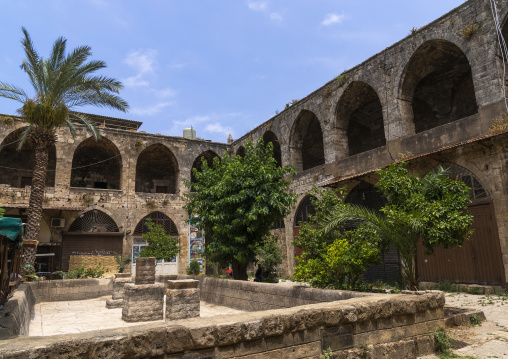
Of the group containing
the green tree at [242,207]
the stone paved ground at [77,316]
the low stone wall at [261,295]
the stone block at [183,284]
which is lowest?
the stone paved ground at [77,316]

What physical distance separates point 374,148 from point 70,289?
1425cm

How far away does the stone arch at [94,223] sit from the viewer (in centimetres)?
1961

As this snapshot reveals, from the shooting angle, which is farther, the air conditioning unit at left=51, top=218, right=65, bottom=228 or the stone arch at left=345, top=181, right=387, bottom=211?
the air conditioning unit at left=51, top=218, right=65, bottom=228

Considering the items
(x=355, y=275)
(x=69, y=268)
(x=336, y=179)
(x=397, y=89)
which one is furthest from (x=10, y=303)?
(x=69, y=268)

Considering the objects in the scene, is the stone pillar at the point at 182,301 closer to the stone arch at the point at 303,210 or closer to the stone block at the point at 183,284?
the stone block at the point at 183,284

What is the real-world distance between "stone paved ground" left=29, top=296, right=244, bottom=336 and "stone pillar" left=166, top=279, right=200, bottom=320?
579 millimetres

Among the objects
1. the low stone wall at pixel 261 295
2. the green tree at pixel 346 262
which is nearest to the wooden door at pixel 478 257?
the green tree at pixel 346 262

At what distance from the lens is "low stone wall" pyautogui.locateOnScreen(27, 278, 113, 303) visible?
1168 centimetres

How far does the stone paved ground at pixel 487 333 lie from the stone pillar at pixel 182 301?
490 centimetres

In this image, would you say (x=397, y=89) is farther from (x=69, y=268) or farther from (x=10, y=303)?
(x=69, y=268)

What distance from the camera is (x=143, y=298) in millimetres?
8305

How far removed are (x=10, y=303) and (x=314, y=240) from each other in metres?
5.91

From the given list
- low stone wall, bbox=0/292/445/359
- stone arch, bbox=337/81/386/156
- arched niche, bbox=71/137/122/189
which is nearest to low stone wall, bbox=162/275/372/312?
low stone wall, bbox=0/292/445/359

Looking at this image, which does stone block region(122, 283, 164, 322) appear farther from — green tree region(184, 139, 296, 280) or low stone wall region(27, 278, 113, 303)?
low stone wall region(27, 278, 113, 303)
